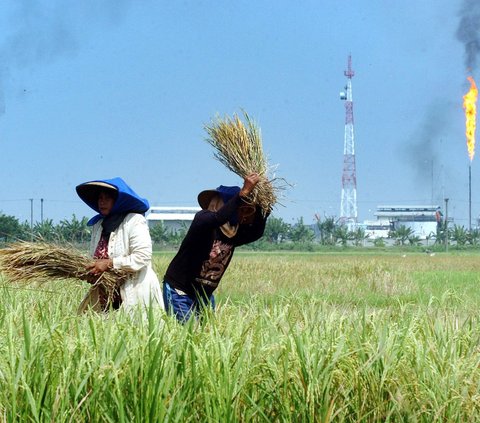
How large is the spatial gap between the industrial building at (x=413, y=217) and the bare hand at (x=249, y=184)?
344 ft

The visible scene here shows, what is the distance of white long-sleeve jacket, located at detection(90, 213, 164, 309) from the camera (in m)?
5.22

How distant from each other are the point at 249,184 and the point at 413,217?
11356cm

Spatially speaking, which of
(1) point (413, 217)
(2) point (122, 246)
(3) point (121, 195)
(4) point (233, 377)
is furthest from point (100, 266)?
(1) point (413, 217)

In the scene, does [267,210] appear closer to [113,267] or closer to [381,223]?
[113,267]

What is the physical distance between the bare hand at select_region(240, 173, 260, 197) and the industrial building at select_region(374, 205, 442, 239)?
104718mm

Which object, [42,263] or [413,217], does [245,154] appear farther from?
[413,217]

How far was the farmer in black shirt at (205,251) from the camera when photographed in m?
5.28

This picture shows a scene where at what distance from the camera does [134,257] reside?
17.1 feet

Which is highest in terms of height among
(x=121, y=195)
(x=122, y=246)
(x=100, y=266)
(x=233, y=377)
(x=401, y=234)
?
(x=401, y=234)

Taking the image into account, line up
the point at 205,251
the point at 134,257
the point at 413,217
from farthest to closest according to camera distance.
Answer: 1. the point at 413,217
2. the point at 205,251
3. the point at 134,257

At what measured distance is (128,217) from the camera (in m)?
5.35

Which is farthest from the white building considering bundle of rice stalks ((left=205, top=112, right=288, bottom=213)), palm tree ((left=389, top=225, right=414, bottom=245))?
bundle of rice stalks ((left=205, top=112, right=288, bottom=213))

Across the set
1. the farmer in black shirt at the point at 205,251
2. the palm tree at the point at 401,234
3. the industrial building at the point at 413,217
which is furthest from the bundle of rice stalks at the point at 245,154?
the industrial building at the point at 413,217

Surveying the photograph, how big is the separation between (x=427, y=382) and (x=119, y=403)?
4.29ft
